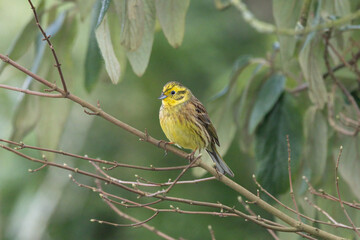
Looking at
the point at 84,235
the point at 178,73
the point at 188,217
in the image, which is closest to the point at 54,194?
the point at 84,235

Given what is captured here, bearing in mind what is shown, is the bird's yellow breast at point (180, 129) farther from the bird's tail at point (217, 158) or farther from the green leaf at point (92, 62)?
the green leaf at point (92, 62)

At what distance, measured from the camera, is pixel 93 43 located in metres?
2.84

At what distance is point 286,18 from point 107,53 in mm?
895

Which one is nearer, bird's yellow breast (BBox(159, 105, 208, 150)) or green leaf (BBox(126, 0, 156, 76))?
green leaf (BBox(126, 0, 156, 76))

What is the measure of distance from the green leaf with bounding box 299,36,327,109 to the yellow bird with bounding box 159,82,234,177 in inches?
19.6

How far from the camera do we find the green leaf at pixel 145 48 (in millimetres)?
2320

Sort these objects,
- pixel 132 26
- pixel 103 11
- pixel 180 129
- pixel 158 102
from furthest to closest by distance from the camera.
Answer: pixel 158 102, pixel 180 129, pixel 132 26, pixel 103 11

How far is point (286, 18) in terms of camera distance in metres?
2.57

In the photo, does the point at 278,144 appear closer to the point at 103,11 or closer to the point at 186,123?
the point at 186,123

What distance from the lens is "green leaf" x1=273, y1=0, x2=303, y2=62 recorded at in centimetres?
254

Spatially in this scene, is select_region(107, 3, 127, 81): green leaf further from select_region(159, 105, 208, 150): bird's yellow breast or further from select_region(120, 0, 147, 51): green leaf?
select_region(120, 0, 147, 51): green leaf

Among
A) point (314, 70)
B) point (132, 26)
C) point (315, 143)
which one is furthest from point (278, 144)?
point (132, 26)

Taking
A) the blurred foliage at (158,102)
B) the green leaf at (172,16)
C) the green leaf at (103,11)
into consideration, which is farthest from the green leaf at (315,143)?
the green leaf at (103,11)

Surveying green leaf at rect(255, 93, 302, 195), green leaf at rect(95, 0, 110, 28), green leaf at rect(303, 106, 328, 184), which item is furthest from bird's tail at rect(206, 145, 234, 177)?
green leaf at rect(95, 0, 110, 28)
